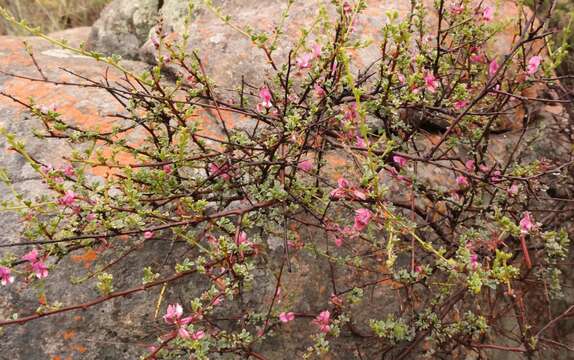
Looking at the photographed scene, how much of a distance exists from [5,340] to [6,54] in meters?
1.66

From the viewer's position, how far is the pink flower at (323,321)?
1.82 metres

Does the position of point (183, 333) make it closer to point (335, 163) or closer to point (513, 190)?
point (335, 163)

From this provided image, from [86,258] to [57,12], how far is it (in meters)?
4.19

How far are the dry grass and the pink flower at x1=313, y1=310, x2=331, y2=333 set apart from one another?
4305mm

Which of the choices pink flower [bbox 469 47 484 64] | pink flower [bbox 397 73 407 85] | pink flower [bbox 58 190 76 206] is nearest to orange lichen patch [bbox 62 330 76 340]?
pink flower [bbox 58 190 76 206]

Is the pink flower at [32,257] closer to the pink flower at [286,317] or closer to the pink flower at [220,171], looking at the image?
the pink flower at [220,171]

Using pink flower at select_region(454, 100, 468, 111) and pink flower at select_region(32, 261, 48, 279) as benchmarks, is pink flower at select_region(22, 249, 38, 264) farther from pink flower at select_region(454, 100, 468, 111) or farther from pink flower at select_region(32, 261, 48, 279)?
pink flower at select_region(454, 100, 468, 111)

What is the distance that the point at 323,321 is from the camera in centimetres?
183

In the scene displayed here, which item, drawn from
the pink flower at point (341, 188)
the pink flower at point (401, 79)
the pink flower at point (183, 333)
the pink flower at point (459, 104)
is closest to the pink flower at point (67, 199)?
the pink flower at point (183, 333)

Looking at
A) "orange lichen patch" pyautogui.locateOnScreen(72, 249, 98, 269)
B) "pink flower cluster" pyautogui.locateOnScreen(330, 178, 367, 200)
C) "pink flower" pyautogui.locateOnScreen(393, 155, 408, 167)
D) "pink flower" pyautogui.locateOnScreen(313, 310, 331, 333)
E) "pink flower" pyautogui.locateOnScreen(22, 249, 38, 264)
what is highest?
"pink flower cluster" pyautogui.locateOnScreen(330, 178, 367, 200)

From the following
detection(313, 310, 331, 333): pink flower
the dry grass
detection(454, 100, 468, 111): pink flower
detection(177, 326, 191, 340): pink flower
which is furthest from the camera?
the dry grass

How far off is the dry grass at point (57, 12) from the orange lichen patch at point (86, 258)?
3.80 metres

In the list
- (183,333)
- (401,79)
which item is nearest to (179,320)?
(183,333)

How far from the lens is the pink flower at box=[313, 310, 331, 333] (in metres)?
1.82
